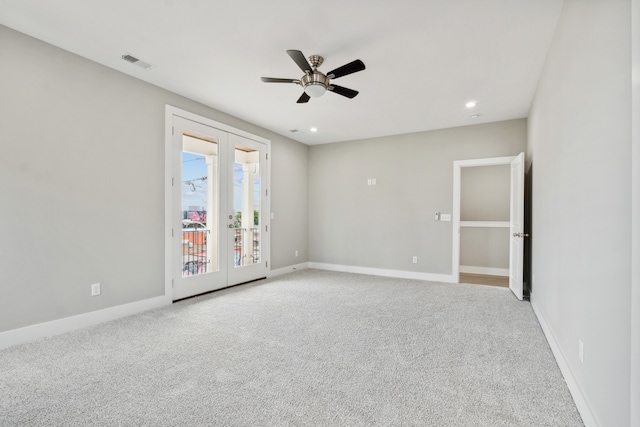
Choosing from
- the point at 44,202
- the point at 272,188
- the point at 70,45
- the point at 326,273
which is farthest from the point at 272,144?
the point at 44,202

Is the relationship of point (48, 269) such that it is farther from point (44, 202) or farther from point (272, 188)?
point (272, 188)

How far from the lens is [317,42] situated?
2.76 metres

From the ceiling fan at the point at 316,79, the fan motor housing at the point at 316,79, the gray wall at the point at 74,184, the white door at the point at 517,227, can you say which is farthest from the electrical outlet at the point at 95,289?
the white door at the point at 517,227

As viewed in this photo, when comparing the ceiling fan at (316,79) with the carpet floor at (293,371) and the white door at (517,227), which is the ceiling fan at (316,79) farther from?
the white door at (517,227)

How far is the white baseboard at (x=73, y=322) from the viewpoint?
2.64m

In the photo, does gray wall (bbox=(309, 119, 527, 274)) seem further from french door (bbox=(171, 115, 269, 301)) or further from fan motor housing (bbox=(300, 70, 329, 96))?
fan motor housing (bbox=(300, 70, 329, 96))

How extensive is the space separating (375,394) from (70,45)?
4039 mm

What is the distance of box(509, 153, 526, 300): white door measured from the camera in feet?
13.5

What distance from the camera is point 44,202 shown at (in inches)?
111

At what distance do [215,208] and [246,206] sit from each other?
0.69 meters

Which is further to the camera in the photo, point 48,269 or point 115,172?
point 115,172

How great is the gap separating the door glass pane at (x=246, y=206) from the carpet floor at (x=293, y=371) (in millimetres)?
1439

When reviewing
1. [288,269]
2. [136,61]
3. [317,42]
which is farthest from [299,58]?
[288,269]

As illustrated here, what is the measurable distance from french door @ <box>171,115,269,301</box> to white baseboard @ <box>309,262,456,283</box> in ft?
4.96
